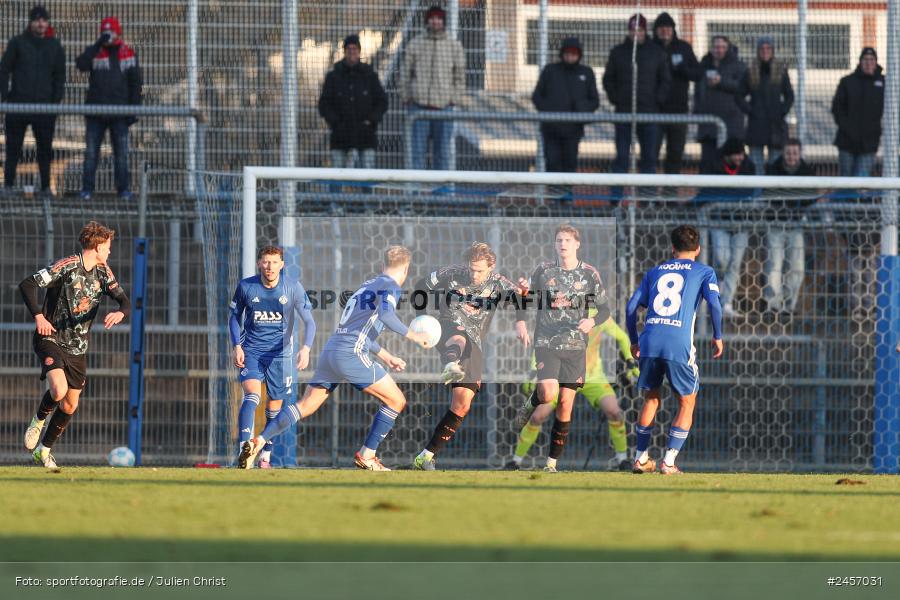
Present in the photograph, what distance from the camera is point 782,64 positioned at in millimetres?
14062

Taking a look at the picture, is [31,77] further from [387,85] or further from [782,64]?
[782,64]

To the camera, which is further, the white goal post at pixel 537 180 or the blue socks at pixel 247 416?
the white goal post at pixel 537 180

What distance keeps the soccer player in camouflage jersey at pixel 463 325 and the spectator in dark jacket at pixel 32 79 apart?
448 centimetres

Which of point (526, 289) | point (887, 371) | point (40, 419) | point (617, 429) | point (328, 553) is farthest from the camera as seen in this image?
point (617, 429)

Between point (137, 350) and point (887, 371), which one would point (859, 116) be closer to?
point (887, 371)

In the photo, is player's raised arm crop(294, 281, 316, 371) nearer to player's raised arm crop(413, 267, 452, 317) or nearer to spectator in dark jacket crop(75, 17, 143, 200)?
player's raised arm crop(413, 267, 452, 317)

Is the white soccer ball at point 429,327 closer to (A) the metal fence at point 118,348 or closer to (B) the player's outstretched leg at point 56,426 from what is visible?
(B) the player's outstretched leg at point 56,426

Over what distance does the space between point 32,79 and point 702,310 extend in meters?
6.49

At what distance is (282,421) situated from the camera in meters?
10.9

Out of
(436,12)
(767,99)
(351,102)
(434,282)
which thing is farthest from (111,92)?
(767,99)

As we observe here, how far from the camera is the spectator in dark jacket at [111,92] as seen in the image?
13.6 meters

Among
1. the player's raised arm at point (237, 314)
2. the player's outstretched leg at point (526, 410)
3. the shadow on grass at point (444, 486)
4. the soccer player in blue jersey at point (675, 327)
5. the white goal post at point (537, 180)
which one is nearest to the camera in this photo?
the shadow on grass at point (444, 486)

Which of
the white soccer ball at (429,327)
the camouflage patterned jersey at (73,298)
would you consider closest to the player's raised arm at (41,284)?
the camouflage patterned jersey at (73,298)

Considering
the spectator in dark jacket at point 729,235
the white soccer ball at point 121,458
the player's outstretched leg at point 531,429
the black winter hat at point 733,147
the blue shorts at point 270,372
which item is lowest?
the white soccer ball at point 121,458
